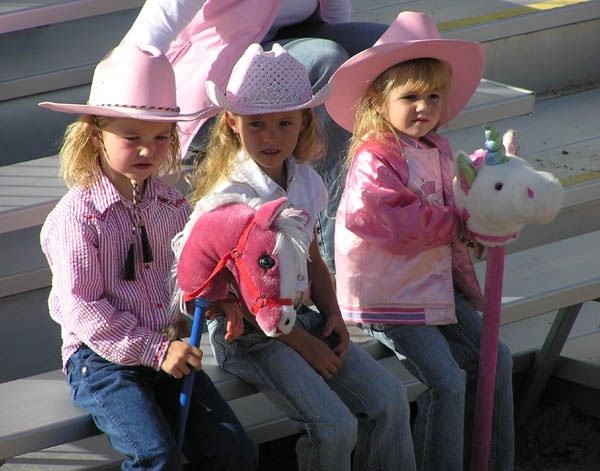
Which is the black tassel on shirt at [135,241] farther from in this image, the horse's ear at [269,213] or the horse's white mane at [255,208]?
the horse's ear at [269,213]

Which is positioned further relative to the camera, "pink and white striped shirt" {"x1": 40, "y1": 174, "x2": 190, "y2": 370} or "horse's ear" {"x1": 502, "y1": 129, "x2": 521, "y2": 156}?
"horse's ear" {"x1": 502, "y1": 129, "x2": 521, "y2": 156}

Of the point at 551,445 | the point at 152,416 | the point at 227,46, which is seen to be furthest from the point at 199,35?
the point at 551,445

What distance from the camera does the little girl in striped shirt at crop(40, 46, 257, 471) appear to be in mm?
2191

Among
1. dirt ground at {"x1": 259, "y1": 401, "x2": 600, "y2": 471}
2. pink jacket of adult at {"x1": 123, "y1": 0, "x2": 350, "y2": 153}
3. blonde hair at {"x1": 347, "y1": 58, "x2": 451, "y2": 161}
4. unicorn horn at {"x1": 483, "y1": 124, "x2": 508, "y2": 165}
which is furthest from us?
dirt ground at {"x1": 259, "y1": 401, "x2": 600, "y2": 471}

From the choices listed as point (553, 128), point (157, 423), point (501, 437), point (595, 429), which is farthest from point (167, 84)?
point (553, 128)

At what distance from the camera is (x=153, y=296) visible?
7.59 ft

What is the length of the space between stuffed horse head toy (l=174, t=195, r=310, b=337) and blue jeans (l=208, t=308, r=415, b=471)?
0.69 ft

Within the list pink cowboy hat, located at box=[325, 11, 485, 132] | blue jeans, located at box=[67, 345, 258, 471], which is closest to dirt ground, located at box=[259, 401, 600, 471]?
blue jeans, located at box=[67, 345, 258, 471]

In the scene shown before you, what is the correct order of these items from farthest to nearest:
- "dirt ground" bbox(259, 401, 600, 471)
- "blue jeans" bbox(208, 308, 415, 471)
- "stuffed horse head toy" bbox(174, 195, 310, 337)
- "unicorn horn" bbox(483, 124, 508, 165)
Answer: "dirt ground" bbox(259, 401, 600, 471) < "unicorn horn" bbox(483, 124, 508, 165) < "blue jeans" bbox(208, 308, 415, 471) < "stuffed horse head toy" bbox(174, 195, 310, 337)

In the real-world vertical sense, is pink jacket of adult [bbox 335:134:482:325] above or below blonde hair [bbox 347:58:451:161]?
below

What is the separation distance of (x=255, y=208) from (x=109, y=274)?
1.01ft

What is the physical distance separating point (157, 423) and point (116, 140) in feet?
1.80

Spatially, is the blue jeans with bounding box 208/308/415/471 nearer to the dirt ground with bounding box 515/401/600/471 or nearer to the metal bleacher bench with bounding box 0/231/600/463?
the metal bleacher bench with bounding box 0/231/600/463

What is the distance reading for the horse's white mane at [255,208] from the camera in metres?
2.13
